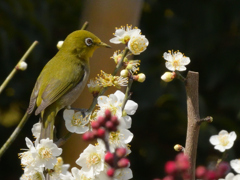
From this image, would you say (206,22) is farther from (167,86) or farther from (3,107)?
(3,107)

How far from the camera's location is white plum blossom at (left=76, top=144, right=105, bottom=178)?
98 cm

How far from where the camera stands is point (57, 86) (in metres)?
1.78

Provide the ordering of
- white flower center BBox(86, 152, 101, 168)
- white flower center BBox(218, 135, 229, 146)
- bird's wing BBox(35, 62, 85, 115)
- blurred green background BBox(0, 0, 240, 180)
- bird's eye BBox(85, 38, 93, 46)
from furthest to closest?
blurred green background BBox(0, 0, 240, 180)
bird's eye BBox(85, 38, 93, 46)
bird's wing BBox(35, 62, 85, 115)
white flower center BBox(218, 135, 229, 146)
white flower center BBox(86, 152, 101, 168)

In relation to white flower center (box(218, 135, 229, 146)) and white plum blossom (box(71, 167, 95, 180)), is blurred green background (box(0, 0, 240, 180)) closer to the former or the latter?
white flower center (box(218, 135, 229, 146))

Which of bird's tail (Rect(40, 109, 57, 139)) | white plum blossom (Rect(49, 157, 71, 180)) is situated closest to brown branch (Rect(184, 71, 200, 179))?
white plum blossom (Rect(49, 157, 71, 180))

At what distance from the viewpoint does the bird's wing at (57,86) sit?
66.2 inches

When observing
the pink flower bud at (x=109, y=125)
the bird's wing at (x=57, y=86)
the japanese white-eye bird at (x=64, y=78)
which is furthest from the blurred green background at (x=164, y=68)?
the pink flower bud at (x=109, y=125)

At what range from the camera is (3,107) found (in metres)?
3.08

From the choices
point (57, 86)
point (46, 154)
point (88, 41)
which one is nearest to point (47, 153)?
point (46, 154)

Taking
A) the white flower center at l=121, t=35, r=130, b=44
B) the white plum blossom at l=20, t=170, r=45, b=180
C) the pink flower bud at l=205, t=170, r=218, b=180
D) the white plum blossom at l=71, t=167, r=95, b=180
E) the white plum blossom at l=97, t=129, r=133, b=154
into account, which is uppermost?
the white flower center at l=121, t=35, r=130, b=44

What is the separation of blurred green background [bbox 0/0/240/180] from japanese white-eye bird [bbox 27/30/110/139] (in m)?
0.71

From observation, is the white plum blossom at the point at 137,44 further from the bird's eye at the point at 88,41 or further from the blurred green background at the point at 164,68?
the blurred green background at the point at 164,68

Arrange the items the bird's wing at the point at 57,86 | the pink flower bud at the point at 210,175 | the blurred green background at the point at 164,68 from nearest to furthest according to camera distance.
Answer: the pink flower bud at the point at 210,175 → the bird's wing at the point at 57,86 → the blurred green background at the point at 164,68

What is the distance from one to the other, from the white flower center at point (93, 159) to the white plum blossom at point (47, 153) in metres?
0.08
